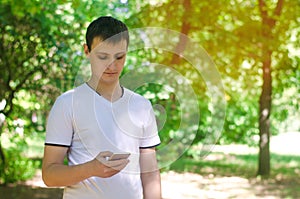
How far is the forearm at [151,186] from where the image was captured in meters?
1.96

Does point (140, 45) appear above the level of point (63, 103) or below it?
above

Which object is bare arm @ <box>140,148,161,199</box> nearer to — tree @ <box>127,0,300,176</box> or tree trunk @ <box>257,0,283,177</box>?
tree @ <box>127,0,300,176</box>

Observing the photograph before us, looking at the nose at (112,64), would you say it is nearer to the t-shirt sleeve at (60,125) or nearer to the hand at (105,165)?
the t-shirt sleeve at (60,125)

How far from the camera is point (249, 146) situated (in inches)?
548

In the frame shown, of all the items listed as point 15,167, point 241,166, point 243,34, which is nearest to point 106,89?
point 15,167

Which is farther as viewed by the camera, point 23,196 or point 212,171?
point 212,171

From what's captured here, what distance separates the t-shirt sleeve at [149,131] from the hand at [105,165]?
0.33 metres

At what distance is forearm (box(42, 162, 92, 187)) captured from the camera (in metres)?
1.66

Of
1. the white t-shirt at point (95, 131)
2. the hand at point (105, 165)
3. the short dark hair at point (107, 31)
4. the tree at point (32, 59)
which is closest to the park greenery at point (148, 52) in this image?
the tree at point (32, 59)

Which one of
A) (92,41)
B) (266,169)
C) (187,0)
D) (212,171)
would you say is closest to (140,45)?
(92,41)

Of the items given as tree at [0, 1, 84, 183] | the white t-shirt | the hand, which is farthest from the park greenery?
the hand

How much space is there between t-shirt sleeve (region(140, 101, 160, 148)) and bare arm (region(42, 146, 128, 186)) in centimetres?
28

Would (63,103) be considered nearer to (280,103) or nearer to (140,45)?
(140,45)

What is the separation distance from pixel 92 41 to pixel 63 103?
0.23 meters
